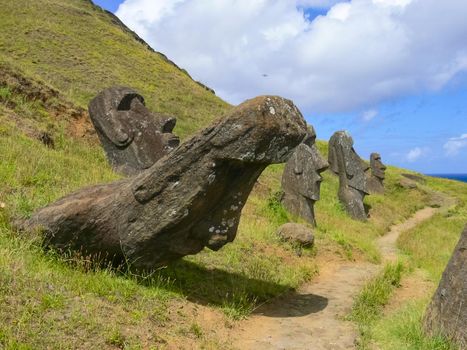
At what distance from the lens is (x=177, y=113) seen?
32250 mm

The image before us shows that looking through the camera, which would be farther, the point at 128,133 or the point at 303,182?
the point at 303,182

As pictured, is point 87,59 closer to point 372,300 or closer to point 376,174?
point 376,174

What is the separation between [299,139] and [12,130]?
8.66 meters

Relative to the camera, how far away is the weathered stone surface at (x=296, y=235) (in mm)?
11570

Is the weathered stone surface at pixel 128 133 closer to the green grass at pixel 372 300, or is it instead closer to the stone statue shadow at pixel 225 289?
the stone statue shadow at pixel 225 289

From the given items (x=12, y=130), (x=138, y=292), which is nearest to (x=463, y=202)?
(x=12, y=130)

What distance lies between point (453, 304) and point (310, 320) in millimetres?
2230

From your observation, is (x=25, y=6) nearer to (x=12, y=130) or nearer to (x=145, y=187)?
(x=12, y=130)

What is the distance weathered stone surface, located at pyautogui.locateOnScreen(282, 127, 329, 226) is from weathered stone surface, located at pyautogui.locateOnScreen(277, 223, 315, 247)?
3.63 m

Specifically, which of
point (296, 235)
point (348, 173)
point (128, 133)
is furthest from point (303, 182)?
point (348, 173)

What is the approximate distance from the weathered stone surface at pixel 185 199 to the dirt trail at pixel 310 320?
1302 millimetres

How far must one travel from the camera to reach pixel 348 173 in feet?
69.3

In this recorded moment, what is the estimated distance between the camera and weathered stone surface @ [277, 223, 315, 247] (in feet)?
38.0

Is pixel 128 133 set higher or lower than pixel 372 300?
higher
